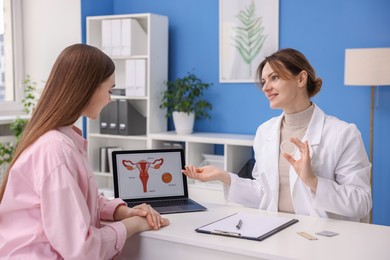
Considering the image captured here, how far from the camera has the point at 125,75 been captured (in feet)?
16.0

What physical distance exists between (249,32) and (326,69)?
0.71 metres

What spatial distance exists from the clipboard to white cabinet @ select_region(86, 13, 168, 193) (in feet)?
8.81

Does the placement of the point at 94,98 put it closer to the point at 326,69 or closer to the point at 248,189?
the point at 248,189

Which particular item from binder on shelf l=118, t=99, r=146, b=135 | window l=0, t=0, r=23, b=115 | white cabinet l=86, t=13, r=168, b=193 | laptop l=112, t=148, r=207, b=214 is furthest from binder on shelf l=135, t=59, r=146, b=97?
laptop l=112, t=148, r=207, b=214

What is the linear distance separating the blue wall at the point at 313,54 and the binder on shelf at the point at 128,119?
50cm

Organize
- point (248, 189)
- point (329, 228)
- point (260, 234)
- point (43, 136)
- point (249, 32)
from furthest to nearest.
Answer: point (249, 32)
point (248, 189)
point (329, 228)
point (260, 234)
point (43, 136)

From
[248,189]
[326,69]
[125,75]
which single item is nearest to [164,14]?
[125,75]

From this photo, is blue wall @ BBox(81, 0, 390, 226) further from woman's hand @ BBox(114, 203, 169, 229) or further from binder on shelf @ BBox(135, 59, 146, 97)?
woman's hand @ BBox(114, 203, 169, 229)

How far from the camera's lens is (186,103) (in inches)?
174

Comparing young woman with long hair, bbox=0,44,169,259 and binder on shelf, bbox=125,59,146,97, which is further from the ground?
binder on shelf, bbox=125,59,146,97

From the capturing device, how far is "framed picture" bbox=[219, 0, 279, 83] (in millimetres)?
4293

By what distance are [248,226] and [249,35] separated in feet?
9.13

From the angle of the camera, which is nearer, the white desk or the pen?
the white desk

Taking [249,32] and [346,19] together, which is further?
[249,32]
